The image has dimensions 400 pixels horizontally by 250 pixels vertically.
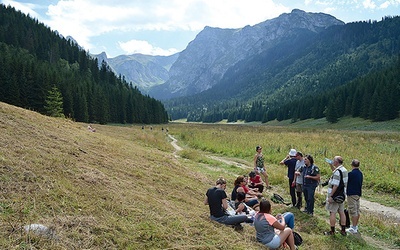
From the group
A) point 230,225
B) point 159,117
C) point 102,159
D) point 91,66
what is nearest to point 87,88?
point 159,117

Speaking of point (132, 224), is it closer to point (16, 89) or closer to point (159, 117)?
point (16, 89)

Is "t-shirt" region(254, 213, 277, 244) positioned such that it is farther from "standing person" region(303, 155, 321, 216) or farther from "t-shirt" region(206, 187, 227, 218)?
"standing person" region(303, 155, 321, 216)

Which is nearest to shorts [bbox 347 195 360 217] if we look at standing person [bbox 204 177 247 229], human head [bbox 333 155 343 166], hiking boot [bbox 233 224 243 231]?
human head [bbox 333 155 343 166]

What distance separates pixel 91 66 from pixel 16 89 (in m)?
61.5

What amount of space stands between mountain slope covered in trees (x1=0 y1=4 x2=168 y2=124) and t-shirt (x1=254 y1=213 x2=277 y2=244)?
48.0 meters

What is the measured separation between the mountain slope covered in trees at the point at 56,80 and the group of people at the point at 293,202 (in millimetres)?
45463

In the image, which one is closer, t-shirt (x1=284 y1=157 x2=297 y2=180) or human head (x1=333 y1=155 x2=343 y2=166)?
human head (x1=333 y1=155 x2=343 y2=166)

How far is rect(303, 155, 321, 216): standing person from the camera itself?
10.9m

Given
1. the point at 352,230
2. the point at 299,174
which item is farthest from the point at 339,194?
the point at 299,174

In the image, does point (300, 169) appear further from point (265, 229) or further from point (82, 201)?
point (82, 201)

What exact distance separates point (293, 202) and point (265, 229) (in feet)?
18.2

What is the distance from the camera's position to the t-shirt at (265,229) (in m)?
7.51

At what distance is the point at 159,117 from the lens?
108188mm

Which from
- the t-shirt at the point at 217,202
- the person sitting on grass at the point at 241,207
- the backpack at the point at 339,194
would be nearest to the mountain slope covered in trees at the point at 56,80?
the person sitting on grass at the point at 241,207
